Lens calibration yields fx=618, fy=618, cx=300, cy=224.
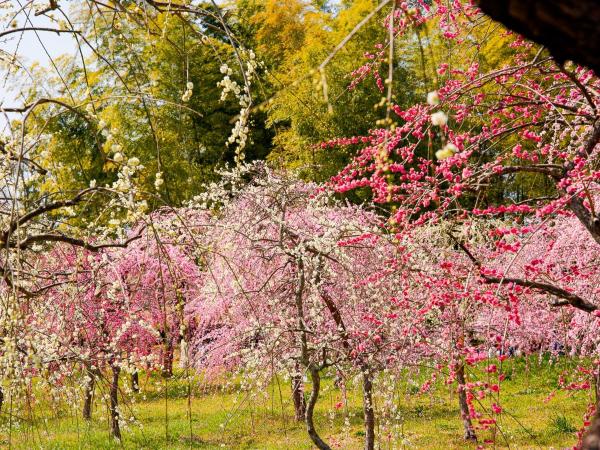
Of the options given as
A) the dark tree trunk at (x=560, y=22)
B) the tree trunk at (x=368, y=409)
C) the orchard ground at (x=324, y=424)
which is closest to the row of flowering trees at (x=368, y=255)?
the tree trunk at (x=368, y=409)

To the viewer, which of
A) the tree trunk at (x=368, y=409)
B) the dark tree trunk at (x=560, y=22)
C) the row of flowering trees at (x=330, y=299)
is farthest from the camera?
the tree trunk at (x=368, y=409)

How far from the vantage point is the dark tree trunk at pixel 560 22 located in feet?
2.52

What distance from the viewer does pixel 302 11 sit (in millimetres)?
16766

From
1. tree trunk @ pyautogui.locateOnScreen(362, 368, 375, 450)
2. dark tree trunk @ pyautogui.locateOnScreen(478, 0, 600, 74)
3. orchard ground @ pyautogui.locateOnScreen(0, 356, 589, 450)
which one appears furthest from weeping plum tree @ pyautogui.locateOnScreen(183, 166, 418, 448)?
dark tree trunk @ pyautogui.locateOnScreen(478, 0, 600, 74)

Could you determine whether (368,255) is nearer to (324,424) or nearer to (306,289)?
(306,289)

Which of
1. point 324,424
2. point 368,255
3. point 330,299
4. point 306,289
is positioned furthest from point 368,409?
point 324,424

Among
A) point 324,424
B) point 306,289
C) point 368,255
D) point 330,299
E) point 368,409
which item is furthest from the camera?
point 324,424

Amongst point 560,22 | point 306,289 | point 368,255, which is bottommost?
point 560,22

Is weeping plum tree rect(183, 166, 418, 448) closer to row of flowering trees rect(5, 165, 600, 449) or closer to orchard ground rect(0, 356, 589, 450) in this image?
row of flowering trees rect(5, 165, 600, 449)

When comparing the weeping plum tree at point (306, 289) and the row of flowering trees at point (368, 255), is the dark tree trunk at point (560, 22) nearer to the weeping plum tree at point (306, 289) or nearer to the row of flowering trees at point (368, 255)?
the row of flowering trees at point (368, 255)

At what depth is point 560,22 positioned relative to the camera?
2.57 feet

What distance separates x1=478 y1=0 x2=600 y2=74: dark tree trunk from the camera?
768mm

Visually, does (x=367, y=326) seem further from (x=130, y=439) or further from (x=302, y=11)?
(x=302, y=11)

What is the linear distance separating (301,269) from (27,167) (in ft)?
9.14
